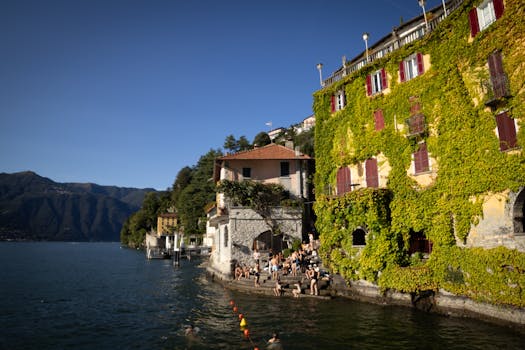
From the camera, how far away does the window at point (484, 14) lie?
15789 mm

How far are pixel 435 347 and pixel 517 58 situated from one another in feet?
44.2

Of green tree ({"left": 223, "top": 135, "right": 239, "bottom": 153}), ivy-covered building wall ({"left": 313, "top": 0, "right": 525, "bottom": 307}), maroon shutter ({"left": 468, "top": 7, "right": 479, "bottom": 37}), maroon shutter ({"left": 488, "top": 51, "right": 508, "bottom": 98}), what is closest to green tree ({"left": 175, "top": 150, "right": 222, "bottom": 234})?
green tree ({"left": 223, "top": 135, "right": 239, "bottom": 153})

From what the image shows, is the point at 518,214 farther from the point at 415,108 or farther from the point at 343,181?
the point at 343,181

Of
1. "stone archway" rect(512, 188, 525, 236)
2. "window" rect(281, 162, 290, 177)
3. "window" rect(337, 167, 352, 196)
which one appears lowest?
"stone archway" rect(512, 188, 525, 236)

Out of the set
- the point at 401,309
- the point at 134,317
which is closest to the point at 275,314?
the point at 401,309

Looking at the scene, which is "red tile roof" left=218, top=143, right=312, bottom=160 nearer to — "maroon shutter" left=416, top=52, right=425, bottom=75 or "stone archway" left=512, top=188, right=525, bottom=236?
"maroon shutter" left=416, top=52, right=425, bottom=75

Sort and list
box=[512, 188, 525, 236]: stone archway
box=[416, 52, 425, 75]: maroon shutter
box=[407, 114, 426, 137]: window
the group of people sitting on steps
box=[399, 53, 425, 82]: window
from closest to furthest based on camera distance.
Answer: box=[512, 188, 525, 236]: stone archway, box=[407, 114, 426, 137]: window, box=[416, 52, 425, 75]: maroon shutter, box=[399, 53, 425, 82]: window, the group of people sitting on steps

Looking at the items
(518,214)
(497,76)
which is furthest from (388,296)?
(497,76)

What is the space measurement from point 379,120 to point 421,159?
4350mm

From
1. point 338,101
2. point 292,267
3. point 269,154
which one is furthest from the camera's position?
point 269,154

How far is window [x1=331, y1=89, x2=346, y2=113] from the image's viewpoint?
26.0 meters

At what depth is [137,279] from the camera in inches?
1455

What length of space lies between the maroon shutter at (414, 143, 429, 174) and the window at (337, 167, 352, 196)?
541cm

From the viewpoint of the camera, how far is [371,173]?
23.0m
